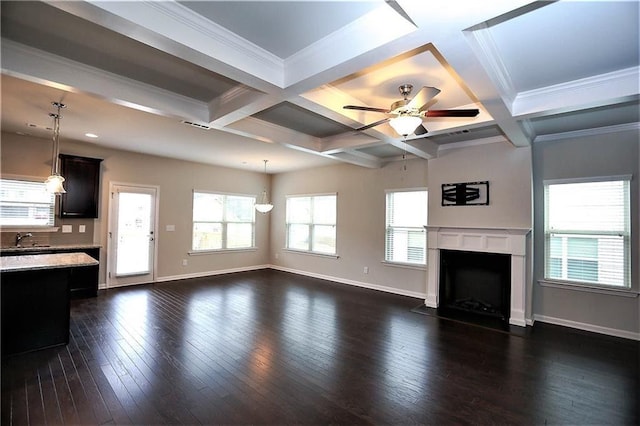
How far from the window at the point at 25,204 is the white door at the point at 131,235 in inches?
36.9

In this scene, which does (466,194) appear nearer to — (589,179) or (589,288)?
(589,179)

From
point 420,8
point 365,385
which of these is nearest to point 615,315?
point 365,385

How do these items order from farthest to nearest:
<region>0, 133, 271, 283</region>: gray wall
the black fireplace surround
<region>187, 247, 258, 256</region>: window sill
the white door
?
<region>187, 247, 258, 256</region>: window sill
the white door
<region>0, 133, 271, 283</region>: gray wall
the black fireplace surround

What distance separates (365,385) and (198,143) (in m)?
4.58

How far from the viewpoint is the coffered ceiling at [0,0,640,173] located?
2.01 meters

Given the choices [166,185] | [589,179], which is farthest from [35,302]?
[589,179]

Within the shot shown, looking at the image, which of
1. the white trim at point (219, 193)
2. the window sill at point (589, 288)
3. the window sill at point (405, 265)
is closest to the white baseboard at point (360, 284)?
the window sill at point (405, 265)

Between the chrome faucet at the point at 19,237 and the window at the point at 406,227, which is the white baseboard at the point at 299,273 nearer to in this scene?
the window at the point at 406,227

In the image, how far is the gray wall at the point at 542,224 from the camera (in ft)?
13.0

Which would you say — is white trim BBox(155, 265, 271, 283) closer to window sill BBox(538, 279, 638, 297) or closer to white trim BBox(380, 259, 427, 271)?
white trim BBox(380, 259, 427, 271)

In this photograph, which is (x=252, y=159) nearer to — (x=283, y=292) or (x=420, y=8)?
(x=283, y=292)

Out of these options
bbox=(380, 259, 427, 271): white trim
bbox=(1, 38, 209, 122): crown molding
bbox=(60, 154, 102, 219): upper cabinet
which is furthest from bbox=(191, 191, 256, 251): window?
bbox=(1, 38, 209, 122): crown molding

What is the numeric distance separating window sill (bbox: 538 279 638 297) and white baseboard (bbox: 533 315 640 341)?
46 cm

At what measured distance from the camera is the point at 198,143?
5.45 metres
